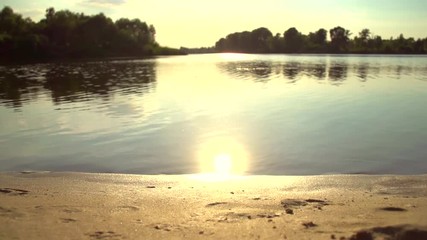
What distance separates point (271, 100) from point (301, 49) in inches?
7122

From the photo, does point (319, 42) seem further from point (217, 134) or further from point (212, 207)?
point (212, 207)

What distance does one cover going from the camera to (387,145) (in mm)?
12773

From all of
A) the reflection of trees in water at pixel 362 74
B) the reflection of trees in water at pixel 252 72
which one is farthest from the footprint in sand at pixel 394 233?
the reflection of trees in water at pixel 362 74

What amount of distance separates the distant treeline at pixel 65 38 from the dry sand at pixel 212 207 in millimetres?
105051

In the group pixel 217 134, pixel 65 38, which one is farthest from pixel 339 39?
pixel 217 134

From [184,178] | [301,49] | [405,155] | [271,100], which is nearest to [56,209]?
[184,178]

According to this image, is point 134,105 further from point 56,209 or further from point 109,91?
point 56,209

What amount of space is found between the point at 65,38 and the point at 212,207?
4978 inches

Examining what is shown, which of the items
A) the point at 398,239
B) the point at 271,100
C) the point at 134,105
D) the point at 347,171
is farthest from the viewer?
the point at 271,100

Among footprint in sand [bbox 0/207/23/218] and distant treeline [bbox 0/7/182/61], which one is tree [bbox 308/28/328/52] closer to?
distant treeline [bbox 0/7/182/61]

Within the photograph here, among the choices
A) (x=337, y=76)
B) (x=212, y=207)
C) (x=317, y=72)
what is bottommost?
(x=212, y=207)

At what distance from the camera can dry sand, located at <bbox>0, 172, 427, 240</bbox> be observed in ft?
18.6

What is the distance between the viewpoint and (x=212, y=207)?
22.7 ft

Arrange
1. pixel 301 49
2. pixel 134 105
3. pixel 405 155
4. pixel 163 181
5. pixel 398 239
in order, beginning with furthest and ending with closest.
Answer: pixel 301 49, pixel 134 105, pixel 405 155, pixel 163 181, pixel 398 239
